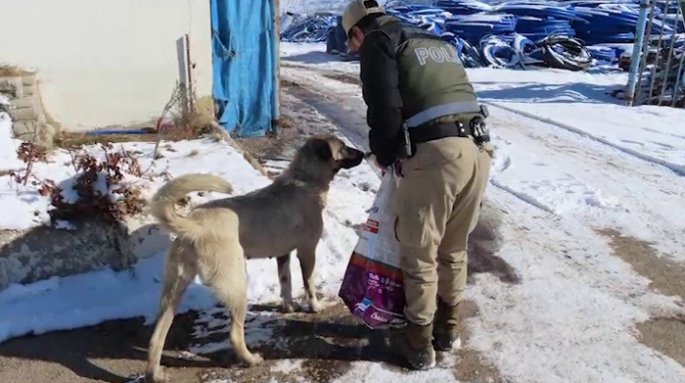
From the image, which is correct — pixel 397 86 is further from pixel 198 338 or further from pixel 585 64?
pixel 585 64

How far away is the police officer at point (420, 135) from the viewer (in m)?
3.23

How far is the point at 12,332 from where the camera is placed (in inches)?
158

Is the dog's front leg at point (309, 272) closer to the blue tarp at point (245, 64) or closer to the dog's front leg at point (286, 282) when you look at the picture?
the dog's front leg at point (286, 282)

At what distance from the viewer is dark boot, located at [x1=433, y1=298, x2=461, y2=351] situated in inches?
152

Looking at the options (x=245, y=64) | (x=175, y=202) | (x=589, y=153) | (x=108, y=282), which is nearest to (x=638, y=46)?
(x=589, y=153)

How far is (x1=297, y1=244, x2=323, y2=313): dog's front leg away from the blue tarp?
4.51 metres

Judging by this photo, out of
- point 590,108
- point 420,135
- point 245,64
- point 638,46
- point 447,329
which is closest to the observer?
point 420,135

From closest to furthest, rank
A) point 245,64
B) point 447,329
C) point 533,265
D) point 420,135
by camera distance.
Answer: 1. point 420,135
2. point 447,329
3. point 533,265
4. point 245,64

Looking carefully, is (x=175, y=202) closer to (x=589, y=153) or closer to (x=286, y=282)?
(x=286, y=282)

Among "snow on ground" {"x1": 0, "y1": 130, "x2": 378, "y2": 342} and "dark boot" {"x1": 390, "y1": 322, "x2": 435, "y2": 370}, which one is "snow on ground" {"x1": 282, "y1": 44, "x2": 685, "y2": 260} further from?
"dark boot" {"x1": 390, "y1": 322, "x2": 435, "y2": 370}

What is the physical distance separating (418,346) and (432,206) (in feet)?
2.84

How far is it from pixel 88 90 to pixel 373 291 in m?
4.89

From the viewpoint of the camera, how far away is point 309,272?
13.9 ft

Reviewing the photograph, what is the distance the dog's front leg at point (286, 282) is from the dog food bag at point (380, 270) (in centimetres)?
68
